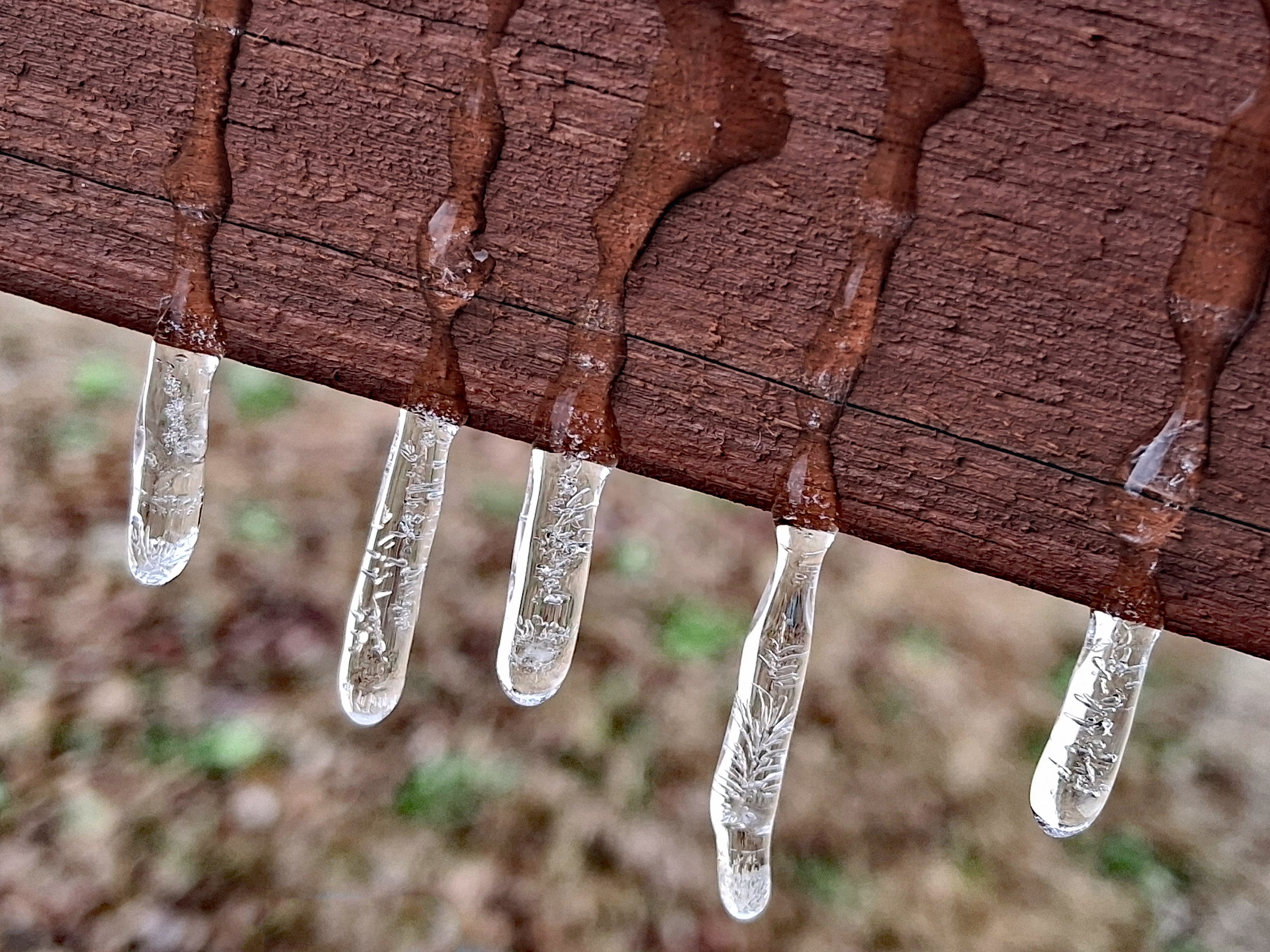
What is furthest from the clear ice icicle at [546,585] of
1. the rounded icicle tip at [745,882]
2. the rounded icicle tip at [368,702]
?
the rounded icicle tip at [745,882]

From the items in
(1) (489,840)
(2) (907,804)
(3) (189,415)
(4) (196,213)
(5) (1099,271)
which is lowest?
(1) (489,840)

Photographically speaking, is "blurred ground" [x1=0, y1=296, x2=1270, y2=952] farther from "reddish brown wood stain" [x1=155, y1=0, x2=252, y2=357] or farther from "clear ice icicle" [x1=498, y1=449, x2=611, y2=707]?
"reddish brown wood stain" [x1=155, y1=0, x2=252, y2=357]

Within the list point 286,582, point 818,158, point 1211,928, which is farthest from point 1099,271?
point 286,582

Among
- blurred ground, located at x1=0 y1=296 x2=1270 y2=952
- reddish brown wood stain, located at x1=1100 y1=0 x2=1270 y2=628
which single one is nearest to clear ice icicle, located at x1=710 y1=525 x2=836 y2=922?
reddish brown wood stain, located at x1=1100 y1=0 x2=1270 y2=628

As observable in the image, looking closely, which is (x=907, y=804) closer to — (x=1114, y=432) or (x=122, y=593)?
(x=1114, y=432)

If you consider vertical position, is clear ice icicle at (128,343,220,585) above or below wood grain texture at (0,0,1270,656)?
below

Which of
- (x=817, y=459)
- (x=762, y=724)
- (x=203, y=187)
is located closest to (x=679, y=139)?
(x=817, y=459)

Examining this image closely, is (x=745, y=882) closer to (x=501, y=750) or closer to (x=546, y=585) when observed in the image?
(x=546, y=585)

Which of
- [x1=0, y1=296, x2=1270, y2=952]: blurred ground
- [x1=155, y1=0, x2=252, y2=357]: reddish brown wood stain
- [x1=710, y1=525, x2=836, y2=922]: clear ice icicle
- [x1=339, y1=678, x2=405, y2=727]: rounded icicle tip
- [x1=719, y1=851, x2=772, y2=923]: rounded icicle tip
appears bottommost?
[x1=0, y1=296, x2=1270, y2=952]: blurred ground
